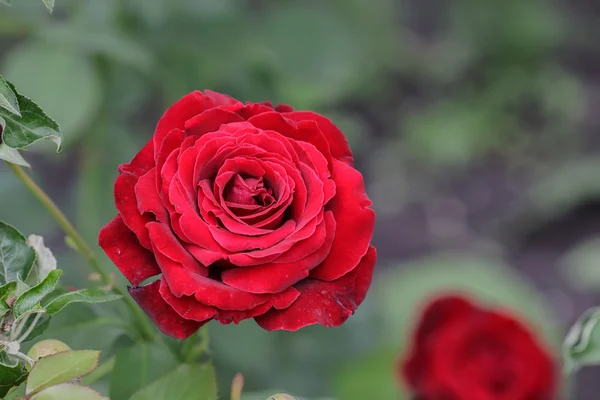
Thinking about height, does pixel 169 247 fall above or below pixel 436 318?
above

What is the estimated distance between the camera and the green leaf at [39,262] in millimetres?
519

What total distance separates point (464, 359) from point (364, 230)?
0.57 metres

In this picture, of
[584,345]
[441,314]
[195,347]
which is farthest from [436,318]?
[195,347]

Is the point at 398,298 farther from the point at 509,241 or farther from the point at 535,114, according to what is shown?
the point at 535,114

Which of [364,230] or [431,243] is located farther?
[431,243]

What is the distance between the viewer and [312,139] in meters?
0.51

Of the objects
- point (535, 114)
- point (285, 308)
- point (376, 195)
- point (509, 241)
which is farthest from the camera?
point (535, 114)

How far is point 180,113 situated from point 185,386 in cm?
19

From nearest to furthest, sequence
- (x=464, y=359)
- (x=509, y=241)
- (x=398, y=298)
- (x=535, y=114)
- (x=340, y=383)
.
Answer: (x=464, y=359) < (x=340, y=383) < (x=398, y=298) < (x=509, y=241) < (x=535, y=114)

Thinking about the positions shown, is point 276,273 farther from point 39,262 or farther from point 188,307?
point 39,262

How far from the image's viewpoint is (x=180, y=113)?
0.51 metres

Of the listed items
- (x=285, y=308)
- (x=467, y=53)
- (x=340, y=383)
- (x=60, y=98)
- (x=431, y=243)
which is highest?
(x=285, y=308)

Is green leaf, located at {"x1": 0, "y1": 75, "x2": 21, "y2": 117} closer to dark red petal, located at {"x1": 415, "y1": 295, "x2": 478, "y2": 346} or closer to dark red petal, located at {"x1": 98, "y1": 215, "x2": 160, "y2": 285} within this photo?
dark red petal, located at {"x1": 98, "y1": 215, "x2": 160, "y2": 285}

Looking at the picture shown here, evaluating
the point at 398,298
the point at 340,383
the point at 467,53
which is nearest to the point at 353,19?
the point at 467,53
